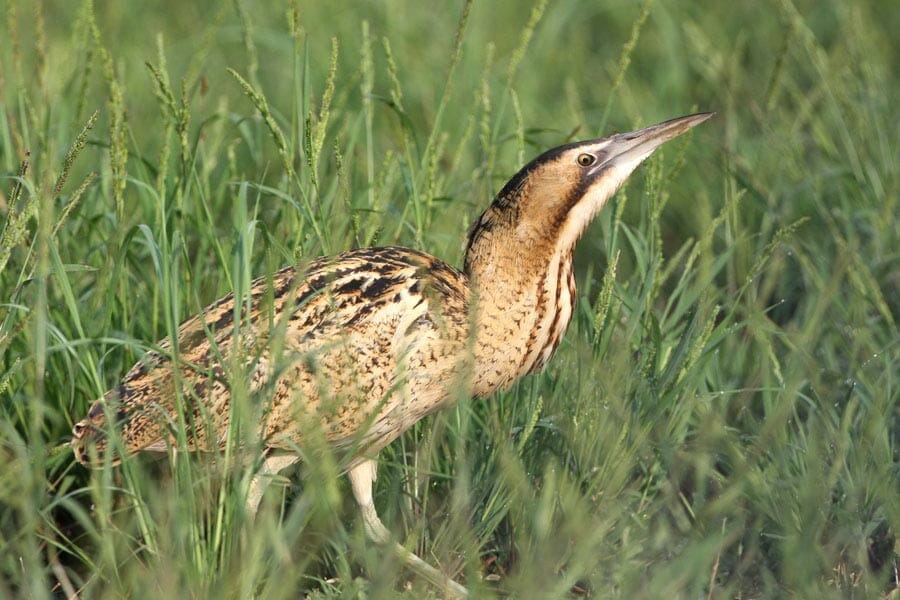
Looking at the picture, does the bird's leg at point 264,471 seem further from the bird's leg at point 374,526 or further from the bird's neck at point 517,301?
the bird's neck at point 517,301

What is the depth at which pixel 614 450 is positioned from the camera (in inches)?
130

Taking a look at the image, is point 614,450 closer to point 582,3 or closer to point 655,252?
point 655,252

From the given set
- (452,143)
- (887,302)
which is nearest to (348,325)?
(887,302)

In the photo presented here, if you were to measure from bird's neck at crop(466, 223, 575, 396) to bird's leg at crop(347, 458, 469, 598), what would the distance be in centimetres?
37

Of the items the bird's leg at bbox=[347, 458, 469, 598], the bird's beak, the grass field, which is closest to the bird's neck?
the grass field

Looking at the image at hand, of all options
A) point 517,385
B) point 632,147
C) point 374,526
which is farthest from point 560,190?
point 374,526

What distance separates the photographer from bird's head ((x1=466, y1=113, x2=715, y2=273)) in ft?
11.9

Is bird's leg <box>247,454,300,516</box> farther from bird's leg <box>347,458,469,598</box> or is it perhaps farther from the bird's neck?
the bird's neck

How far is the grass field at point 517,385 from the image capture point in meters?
2.92

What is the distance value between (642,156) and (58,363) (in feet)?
5.09

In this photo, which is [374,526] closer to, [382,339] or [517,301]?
[382,339]

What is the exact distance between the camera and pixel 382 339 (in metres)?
3.39

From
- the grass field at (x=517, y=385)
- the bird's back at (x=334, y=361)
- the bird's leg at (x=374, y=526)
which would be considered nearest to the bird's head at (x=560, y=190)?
the grass field at (x=517, y=385)

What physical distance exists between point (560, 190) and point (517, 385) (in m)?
0.51
